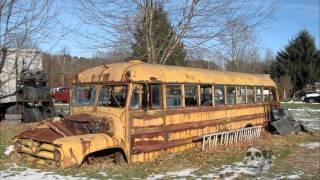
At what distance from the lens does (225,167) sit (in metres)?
9.87

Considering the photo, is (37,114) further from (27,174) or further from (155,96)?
(27,174)

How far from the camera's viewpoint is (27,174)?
28.4ft

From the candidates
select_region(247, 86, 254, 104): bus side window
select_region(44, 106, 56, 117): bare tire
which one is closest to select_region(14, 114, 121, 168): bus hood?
select_region(247, 86, 254, 104): bus side window

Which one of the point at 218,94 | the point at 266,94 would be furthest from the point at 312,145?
the point at 266,94

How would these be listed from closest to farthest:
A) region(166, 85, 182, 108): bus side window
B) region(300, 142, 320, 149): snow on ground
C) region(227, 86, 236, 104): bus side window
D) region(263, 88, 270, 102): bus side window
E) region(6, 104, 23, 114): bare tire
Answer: region(166, 85, 182, 108): bus side window, region(300, 142, 320, 149): snow on ground, region(227, 86, 236, 104): bus side window, region(263, 88, 270, 102): bus side window, region(6, 104, 23, 114): bare tire

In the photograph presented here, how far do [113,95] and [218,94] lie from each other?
4.19 m

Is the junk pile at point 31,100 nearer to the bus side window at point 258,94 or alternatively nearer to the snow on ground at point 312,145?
the bus side window at point 258,94

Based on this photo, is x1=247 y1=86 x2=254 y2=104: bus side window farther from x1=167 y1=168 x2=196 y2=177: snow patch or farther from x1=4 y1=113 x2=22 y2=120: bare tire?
x1=4 y1=113 x2=22 y2=120: bare tire

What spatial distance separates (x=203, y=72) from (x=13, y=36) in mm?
8220

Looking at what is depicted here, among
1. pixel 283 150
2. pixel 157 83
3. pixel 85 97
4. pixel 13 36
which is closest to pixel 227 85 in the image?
pixel 283 150

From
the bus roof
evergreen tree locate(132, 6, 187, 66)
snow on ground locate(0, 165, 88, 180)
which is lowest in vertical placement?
snow on ground locate(0, 165, 88, 180)

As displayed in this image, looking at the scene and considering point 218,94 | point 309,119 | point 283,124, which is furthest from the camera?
point 309,119

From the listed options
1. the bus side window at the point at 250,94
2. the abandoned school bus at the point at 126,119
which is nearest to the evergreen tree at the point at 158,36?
the bus side window at the point at 250,94

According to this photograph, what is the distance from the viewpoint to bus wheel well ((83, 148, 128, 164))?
9.33m
